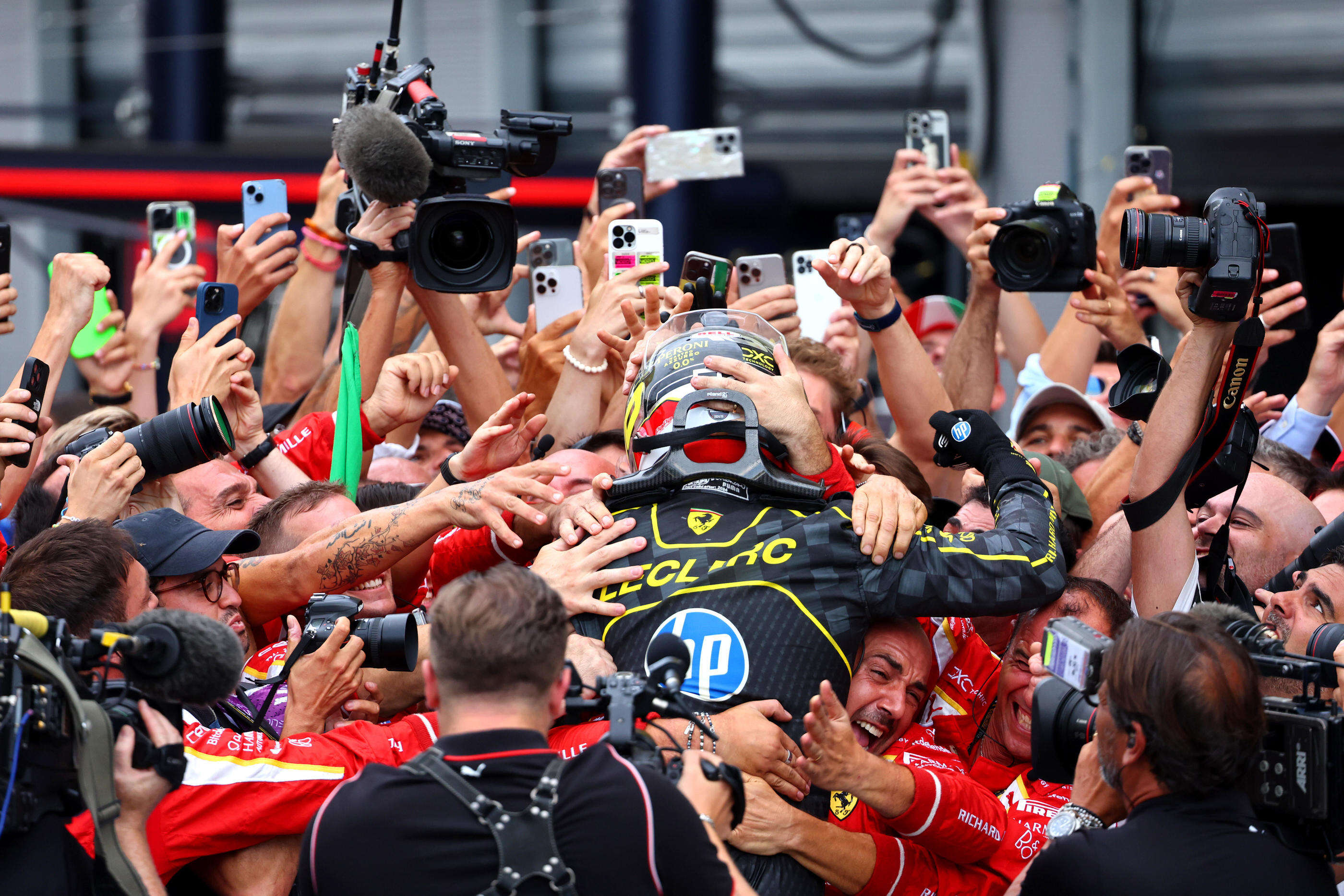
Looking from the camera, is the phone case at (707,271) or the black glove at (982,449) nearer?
the black glove at (982,449)

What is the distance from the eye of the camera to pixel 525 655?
2.40m

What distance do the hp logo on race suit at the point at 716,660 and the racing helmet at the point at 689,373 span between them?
0.43 metres

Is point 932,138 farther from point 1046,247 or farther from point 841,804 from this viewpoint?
point 841,804

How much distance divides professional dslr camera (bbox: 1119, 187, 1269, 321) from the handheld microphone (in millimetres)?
1638

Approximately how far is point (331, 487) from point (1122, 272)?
3173mm

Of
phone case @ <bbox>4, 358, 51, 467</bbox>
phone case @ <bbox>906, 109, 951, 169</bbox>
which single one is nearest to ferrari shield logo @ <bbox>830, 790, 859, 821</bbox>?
phone case @ <bbox>4, 358, 51, 467</bbox>

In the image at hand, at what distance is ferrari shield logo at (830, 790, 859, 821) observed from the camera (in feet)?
10.9

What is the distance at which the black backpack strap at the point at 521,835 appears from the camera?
2.26m

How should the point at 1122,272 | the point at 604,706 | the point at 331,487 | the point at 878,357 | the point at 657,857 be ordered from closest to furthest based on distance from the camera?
the point at 657,857, the point at 604,706, the point at 331,487, the point at 878,357, the point at 1122,272

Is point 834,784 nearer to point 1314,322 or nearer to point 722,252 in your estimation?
point 722,252

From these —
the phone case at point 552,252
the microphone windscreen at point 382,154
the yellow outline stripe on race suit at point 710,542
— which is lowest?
the yellow outline stripe on race suit at point 710,542

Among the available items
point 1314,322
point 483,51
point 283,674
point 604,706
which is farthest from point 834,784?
point 483,51

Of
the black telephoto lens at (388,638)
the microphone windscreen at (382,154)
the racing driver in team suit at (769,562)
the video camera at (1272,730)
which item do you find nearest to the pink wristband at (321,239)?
the microphone windscreen at (382,154)

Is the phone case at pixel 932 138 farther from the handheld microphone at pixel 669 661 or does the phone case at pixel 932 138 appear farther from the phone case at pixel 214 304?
the handheld microphone at pixel 669 661
